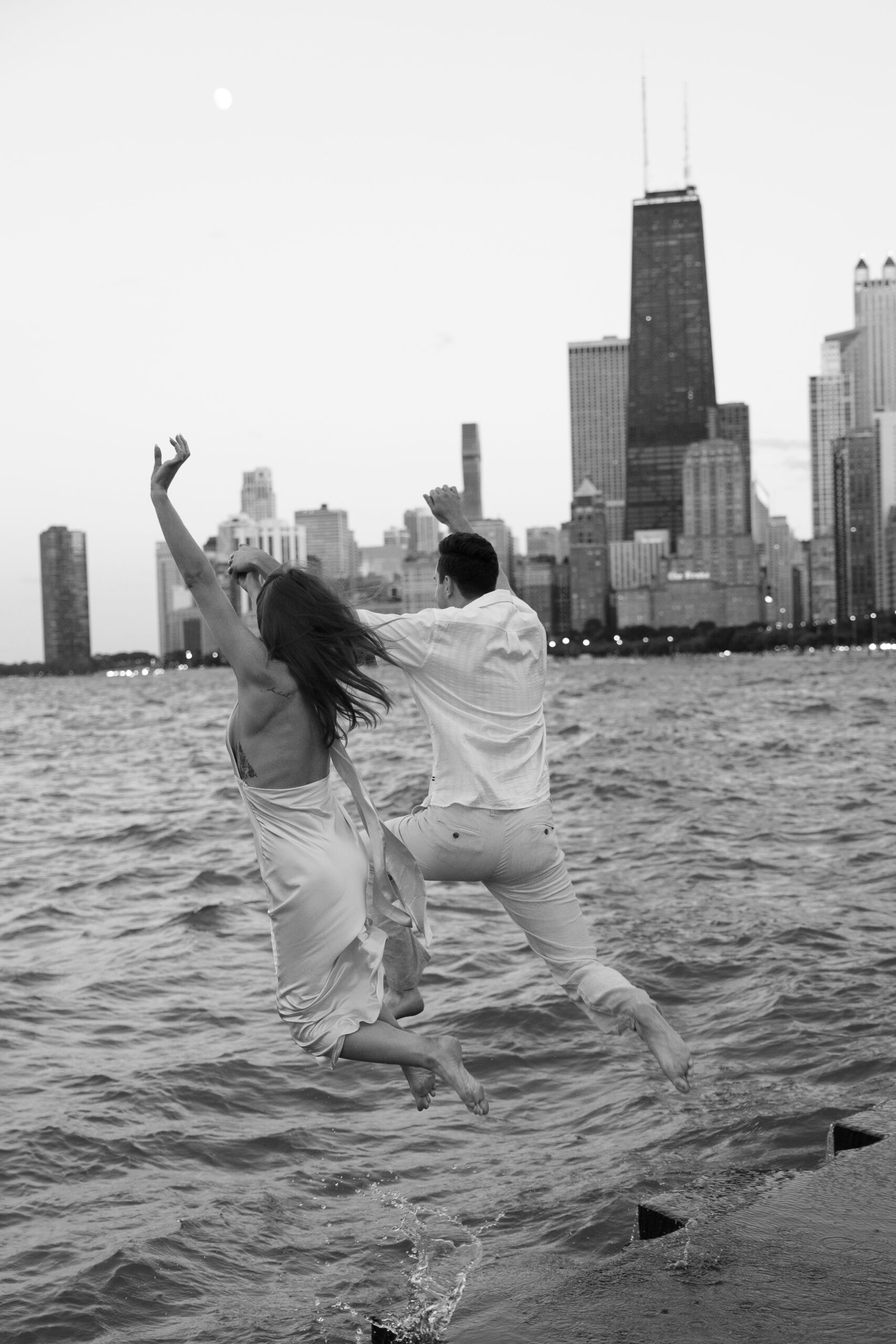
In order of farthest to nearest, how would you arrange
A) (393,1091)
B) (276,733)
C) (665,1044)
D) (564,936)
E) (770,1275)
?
(393,1091) → (564,936) → (665,1044) → (276,733) → (770,1275)

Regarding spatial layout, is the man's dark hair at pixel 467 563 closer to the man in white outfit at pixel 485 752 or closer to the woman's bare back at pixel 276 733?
the man in white outfit at pixel 485 752

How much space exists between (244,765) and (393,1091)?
15.7 feet

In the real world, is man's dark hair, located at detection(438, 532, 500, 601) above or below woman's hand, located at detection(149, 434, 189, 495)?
below

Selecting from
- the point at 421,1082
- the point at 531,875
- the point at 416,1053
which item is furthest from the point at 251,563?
the point at 421,1082

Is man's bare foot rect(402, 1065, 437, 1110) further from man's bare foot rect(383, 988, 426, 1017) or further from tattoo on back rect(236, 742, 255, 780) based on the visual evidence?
tattoo on back rect(236, 742, 255, 780)

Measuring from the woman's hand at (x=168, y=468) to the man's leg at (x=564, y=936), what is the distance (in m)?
1.73

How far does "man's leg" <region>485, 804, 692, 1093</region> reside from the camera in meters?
5.23

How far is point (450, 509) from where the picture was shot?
5.62 metres

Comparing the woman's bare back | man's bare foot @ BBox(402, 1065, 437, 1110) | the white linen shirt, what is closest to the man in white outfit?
the white linen shirt

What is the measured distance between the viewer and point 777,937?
12117 mm

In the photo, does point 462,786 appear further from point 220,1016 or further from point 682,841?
point 682,841

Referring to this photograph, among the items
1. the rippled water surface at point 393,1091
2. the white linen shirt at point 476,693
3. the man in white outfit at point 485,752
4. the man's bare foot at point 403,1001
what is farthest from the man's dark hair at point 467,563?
the rippled water surface at point 393,1091

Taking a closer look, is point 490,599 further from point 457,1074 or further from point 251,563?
point 457,1074

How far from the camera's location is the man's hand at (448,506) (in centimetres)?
562
